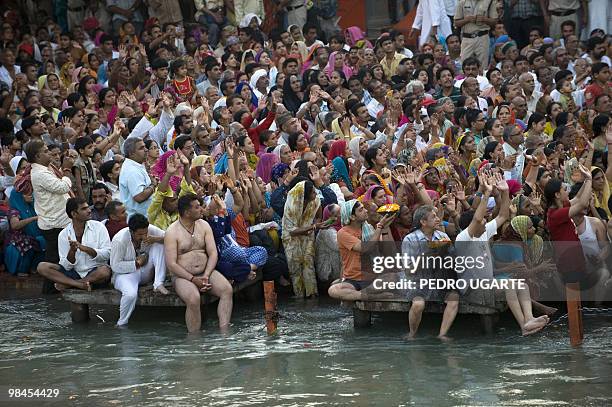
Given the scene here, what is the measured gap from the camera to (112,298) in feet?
41.7

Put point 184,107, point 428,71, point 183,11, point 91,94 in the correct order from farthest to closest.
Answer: point 183,11 → point 428,71 → point 91,94 → point 184,107

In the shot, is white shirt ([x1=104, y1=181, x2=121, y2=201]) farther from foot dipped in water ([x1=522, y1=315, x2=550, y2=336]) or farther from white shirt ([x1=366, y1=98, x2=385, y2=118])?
foot dipped in water ([x1=522, y1=315, x2=550, y2=336])

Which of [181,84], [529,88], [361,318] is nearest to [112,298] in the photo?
[361,318]

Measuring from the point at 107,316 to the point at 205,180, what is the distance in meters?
1.69

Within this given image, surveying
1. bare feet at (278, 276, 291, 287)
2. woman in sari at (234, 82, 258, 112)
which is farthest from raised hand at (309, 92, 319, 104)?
bare feet at (278, 276, 291, 287)

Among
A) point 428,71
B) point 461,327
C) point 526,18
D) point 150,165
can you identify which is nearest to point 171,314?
point 150,165

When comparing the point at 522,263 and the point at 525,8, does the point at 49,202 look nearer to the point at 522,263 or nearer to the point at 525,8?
the point at 522,263

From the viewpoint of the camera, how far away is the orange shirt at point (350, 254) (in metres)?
12.3

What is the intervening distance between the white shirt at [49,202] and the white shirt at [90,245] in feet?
3.13

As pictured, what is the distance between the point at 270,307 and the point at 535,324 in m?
2.39

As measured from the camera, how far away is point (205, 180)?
13.4 meters

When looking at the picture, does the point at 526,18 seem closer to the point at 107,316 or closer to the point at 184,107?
the point at 184,107

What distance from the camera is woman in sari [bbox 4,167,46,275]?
14422 millimetres

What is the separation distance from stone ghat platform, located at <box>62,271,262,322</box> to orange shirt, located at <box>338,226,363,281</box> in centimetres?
123
